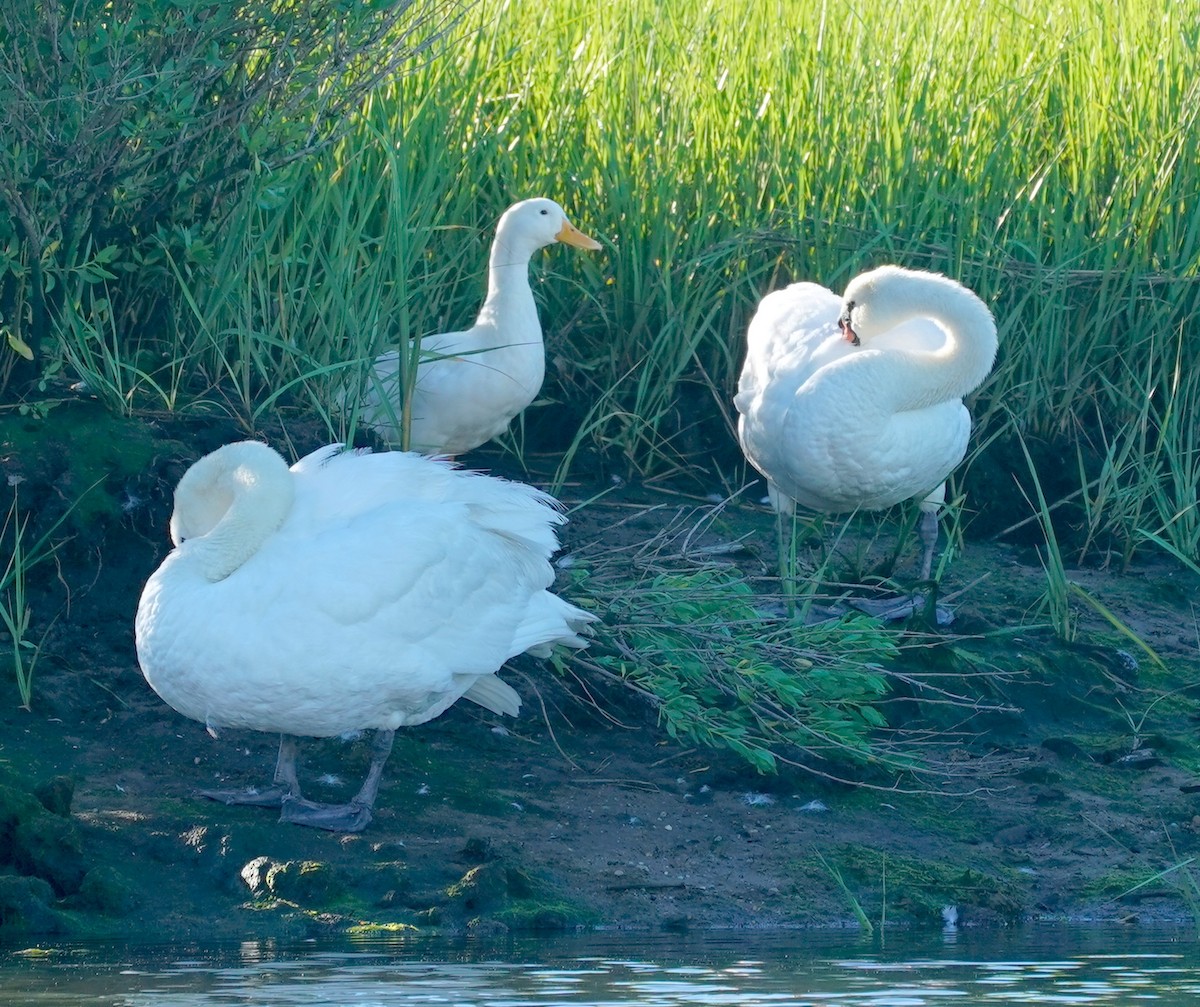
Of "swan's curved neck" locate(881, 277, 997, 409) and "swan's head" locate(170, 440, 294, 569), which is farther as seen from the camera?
"swan's curved neck" locate(881, 277, 997, 409)

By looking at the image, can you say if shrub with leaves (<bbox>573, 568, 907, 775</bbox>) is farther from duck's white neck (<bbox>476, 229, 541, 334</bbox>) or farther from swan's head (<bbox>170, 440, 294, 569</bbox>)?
duck's white neck (<bbox>476, 229, 541, 334</bbox>)

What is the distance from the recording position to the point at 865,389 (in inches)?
273

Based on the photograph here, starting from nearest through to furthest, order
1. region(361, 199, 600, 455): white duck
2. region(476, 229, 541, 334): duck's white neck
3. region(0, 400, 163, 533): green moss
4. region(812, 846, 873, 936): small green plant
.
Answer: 1. region(812, 846, 873, 936): small green plant
2. region(0, 400, 163, 533): green moss
3. region(361, 199, 600, 455): white duck
4. region(476, 229, 541, 334): duck's white neck

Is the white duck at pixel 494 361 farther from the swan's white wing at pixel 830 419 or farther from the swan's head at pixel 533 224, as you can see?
the swan's white wing at pixel 830 419

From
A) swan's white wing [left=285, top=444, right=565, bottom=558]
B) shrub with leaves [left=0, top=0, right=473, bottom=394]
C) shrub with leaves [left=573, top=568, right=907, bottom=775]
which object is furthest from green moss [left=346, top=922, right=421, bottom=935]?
shrub with leaves [left=0, top=0, right=473, bottom=394]

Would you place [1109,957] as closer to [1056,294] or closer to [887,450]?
[887,450]

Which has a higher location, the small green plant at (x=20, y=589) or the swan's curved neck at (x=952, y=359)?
the swan's curved neck at (x=952, y=359)

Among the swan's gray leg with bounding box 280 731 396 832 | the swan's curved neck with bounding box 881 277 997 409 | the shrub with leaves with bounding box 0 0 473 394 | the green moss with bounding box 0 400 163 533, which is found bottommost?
the swan's gray leg with bounding box 280 731 396 832

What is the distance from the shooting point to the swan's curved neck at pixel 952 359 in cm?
705

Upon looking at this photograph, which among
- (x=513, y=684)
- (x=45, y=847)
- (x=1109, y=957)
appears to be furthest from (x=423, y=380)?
(x=1109, y=957)

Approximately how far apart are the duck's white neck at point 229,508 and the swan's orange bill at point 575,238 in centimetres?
265

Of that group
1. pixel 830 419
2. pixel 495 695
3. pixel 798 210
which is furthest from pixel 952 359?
pixel 495 695

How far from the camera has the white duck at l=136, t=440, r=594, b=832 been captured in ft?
15.9

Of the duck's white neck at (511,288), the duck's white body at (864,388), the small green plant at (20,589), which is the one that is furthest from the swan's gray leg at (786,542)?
the small green plant at (20,589)
